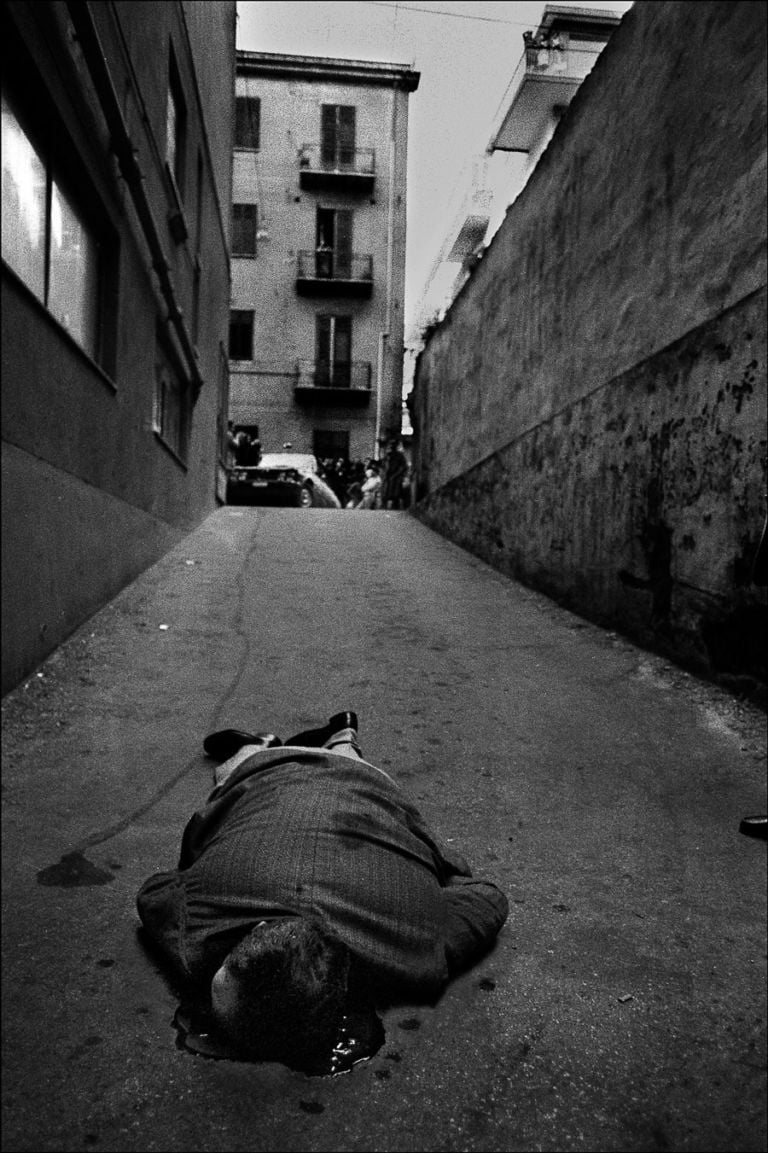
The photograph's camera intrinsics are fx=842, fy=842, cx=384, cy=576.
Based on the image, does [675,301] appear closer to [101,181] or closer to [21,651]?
[101,181]

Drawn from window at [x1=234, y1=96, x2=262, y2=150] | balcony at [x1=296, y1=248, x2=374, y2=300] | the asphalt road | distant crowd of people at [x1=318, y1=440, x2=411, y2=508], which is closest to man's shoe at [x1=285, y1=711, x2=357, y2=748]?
the asphalt road

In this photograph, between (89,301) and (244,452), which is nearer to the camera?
(89,301)

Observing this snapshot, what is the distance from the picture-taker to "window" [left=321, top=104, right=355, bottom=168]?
2294cm

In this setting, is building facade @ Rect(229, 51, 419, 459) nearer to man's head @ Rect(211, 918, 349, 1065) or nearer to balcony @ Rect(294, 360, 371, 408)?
balcony @ Rect(294, 360, 371, 408)

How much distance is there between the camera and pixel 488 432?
27.2ft

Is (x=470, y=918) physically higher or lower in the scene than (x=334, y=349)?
Answer: lower

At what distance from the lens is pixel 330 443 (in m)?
23.3

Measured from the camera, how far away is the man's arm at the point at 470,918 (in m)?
2.08

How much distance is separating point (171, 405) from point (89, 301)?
3.53 m

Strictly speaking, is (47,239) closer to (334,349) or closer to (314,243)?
(334,349)

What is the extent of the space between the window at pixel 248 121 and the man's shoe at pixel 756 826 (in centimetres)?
2418

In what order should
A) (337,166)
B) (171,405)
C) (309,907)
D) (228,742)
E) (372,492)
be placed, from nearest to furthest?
(309,907) → (228,742) → (171,405) → (372,492) → (337,166)

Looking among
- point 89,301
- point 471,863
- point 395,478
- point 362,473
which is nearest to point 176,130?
point 89,301

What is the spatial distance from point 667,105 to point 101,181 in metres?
3.43
